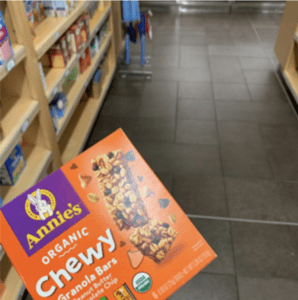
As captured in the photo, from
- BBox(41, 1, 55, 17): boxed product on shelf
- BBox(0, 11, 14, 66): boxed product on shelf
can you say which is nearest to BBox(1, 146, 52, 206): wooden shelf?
BBox(0, 11, 14, 66): boxed product on shelf

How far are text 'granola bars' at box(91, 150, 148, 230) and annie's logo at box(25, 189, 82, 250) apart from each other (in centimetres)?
13

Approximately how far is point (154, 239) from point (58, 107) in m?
1.89

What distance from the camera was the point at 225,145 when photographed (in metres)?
3.30

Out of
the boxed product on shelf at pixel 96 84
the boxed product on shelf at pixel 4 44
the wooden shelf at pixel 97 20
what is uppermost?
the boxed product on shelf at pixel 4 44

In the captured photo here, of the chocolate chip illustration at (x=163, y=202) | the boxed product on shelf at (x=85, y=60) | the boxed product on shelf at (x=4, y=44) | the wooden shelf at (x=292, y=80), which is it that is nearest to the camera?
the chocolate chip illustration at (x=163, y=202)

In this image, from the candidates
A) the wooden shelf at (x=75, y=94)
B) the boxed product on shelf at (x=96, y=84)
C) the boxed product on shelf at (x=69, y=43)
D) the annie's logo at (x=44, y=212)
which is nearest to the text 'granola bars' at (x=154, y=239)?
the annie's logo at (x=44, y=212)

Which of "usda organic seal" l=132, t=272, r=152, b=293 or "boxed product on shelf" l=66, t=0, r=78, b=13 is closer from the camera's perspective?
"usda organic seal" l=132, t=272, r=152, b=293

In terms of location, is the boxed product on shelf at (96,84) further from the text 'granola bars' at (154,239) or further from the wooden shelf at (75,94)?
the text 'granola bars' at (154,239)

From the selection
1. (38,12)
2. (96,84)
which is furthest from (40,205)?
(96,84)

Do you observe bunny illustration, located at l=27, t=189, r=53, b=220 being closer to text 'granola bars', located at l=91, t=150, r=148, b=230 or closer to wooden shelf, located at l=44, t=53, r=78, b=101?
text 'granola bars', located at l=91, t=150, r=148, b=230

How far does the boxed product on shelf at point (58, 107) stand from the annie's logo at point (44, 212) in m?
1.67

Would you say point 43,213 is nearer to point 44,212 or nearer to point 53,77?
point 44,212

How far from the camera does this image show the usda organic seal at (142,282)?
0.92 m

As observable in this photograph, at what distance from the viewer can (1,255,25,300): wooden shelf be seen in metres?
1.83
